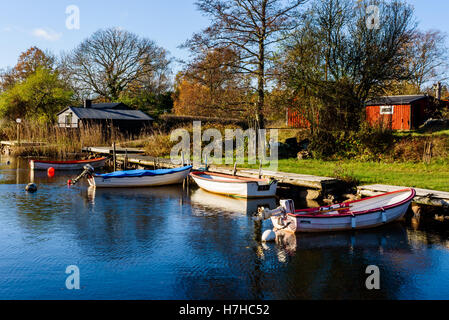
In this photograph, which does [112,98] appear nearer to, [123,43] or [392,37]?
[123,43]

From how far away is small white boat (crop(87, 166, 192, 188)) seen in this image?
75.9 ft

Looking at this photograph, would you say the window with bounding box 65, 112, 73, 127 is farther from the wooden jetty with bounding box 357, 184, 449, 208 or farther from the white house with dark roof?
the wooden jetty with bounding box 357, 184, 449, 208

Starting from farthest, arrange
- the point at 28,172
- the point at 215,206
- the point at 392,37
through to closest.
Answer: the point at 28,172 → the point at 392,37 → the point at 215,206

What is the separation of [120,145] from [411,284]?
3563 centimetres

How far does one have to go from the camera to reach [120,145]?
42.1 m

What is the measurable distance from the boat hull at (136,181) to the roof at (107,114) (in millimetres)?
25103

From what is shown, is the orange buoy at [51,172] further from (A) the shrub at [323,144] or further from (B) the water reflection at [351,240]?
(B) the water reflection at [351,240]

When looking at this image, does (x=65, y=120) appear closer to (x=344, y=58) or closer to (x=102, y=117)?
(x=102, y=117)

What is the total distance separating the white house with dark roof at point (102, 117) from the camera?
47.8m

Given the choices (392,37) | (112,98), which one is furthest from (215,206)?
(112,98)

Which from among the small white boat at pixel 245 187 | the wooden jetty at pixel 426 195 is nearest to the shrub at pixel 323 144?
the small white boat at pixel 245 187

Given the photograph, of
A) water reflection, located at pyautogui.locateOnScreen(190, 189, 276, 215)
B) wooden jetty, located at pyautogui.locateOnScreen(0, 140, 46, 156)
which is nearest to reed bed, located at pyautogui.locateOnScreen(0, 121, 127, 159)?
wooden jetty, located at pyautogui.locateOnScreen(0, 140, 46, 156)
